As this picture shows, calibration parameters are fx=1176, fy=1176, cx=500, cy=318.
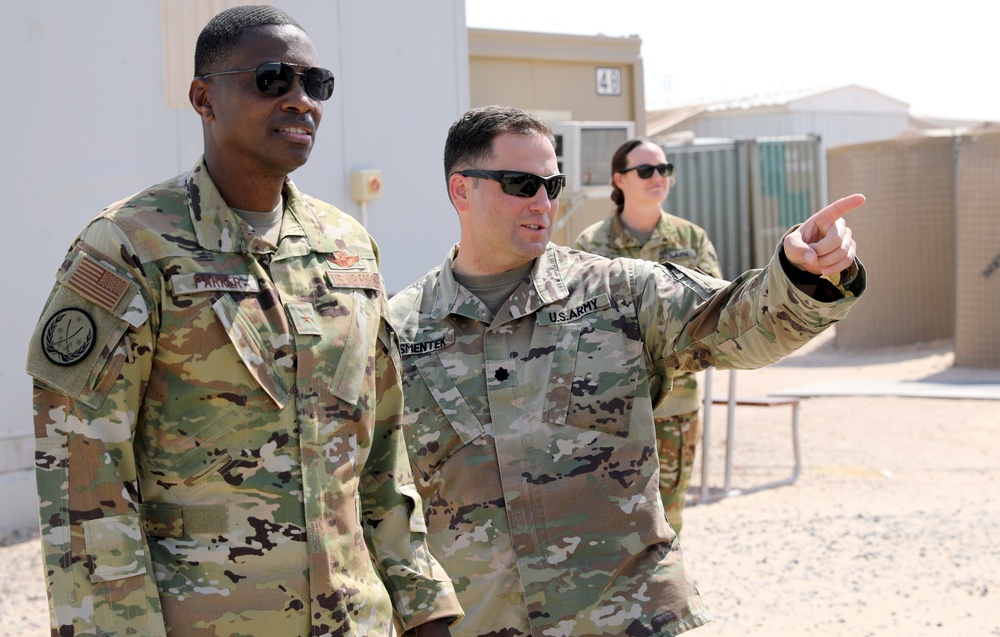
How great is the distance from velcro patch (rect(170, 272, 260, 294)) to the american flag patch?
3.9 inches

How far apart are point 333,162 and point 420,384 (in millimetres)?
5072

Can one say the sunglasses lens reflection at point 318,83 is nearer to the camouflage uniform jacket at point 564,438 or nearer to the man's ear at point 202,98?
the man's ear at point 202,98

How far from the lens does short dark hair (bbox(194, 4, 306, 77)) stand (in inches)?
83.4

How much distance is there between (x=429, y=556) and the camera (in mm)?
2312

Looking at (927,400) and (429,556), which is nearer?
(429,556)

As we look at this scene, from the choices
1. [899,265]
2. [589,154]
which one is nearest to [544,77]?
[589,154]

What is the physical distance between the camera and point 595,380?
9.04 feet

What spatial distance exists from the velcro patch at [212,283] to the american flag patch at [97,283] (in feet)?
0.32

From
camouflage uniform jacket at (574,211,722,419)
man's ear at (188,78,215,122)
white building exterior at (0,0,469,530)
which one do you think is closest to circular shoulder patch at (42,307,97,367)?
man's ear at (188,78,215,122)

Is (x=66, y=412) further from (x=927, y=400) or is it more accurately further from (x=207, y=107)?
(x=927, y=400)

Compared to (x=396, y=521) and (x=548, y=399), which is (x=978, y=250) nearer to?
(x=548, y=399)

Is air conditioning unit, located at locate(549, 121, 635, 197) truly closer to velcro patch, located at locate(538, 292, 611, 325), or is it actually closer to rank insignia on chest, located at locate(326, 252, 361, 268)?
velcro patch, located at locate(538, 292, 611, 325)

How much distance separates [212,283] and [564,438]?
1.01 m

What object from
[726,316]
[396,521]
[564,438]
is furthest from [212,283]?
[726,316]
